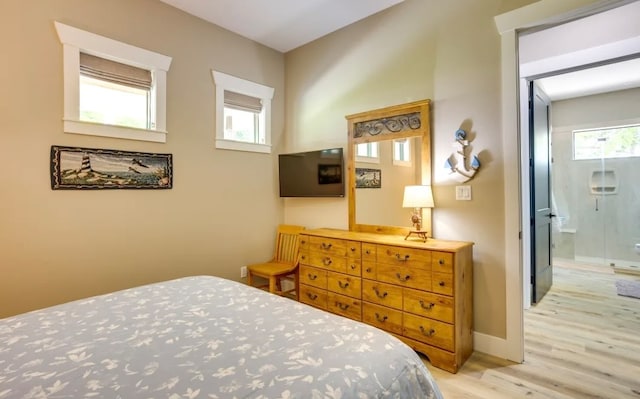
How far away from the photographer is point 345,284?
109 inches

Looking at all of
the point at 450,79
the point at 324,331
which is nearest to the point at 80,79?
the point at 324,331

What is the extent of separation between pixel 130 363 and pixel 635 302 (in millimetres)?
4880

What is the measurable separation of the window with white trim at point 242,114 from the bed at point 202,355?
221cm

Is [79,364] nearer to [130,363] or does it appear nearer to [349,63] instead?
[130,363]

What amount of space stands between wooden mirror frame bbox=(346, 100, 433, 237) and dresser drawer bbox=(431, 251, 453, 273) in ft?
1.63

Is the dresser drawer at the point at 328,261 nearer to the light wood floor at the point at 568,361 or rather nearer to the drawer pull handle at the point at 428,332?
the drawer pull handle at the point at 428,332

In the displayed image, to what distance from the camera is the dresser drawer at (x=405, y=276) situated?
228 cm

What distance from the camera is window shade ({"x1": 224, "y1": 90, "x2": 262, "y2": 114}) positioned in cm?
346

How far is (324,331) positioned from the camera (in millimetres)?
1272

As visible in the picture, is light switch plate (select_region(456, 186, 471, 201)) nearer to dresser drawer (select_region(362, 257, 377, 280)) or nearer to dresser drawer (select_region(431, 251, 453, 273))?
dresser drawer (select_region(431, 251, 453, 273))

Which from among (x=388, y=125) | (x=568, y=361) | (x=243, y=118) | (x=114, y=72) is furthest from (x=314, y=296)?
(x=114, y=72)

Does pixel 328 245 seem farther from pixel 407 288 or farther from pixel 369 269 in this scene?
pixel 407 288

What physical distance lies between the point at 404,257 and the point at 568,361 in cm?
→ 142

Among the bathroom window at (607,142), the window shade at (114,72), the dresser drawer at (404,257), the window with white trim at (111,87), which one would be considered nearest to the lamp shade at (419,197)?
the dresser drawer at (404,257)
